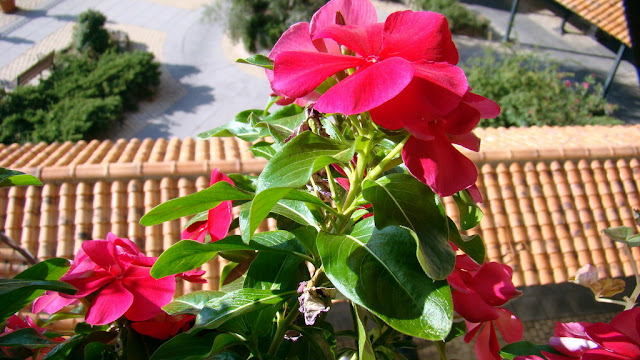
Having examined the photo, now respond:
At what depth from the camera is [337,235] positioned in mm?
668

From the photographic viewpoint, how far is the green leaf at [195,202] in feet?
2.09

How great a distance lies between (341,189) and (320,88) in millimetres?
244

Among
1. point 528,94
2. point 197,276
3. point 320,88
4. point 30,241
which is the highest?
point 320,88

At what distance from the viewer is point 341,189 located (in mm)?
826

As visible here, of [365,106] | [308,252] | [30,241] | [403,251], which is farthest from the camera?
[30,241]

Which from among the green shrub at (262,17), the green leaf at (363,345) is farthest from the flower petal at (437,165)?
the green shrub at (262,17)

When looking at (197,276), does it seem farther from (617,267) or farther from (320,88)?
(617,267)

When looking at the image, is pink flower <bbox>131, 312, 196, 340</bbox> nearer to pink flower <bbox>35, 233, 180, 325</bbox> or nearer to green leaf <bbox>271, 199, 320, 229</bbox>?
pink flower <bbox>35, 233, 180, 325</bbox>

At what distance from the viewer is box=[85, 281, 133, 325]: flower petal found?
26.1 inches

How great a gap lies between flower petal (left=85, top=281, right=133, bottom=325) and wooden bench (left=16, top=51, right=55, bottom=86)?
9311 millimetres

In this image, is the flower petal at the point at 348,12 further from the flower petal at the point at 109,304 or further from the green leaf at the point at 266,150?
the flower petal at the point at 109,304

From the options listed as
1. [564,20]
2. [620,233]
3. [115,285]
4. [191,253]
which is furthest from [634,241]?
[564,20]

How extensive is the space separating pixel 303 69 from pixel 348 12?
0.13m

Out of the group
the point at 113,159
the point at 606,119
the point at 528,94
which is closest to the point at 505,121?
the point at 528,94
